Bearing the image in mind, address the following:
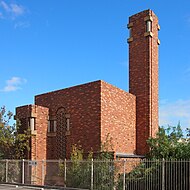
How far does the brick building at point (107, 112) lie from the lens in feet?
75.7

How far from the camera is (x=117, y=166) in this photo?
19297mm

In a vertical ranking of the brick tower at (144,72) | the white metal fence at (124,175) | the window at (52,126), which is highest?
the brick tower at (144,72)

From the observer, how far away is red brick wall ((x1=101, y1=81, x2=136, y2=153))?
2297 cm

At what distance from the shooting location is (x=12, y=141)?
942 inches

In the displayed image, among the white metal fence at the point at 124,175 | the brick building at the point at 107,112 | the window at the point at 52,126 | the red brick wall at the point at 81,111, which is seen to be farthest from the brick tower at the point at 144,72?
the window at the point at 52,126

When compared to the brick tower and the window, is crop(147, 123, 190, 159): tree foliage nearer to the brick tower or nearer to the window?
the brick tower

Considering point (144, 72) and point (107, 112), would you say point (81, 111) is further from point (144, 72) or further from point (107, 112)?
point (144, 72)

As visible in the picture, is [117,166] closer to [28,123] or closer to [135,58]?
[28,123]

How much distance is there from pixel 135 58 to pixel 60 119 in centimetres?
766

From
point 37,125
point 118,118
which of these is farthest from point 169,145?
point 37,125

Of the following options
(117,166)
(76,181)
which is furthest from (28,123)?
(117,166)

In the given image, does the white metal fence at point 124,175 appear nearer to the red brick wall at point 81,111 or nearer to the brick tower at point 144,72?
the red brick wall at point 81,111

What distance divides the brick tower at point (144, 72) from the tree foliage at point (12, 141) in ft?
27.6

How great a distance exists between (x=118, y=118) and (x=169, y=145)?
3930mm
